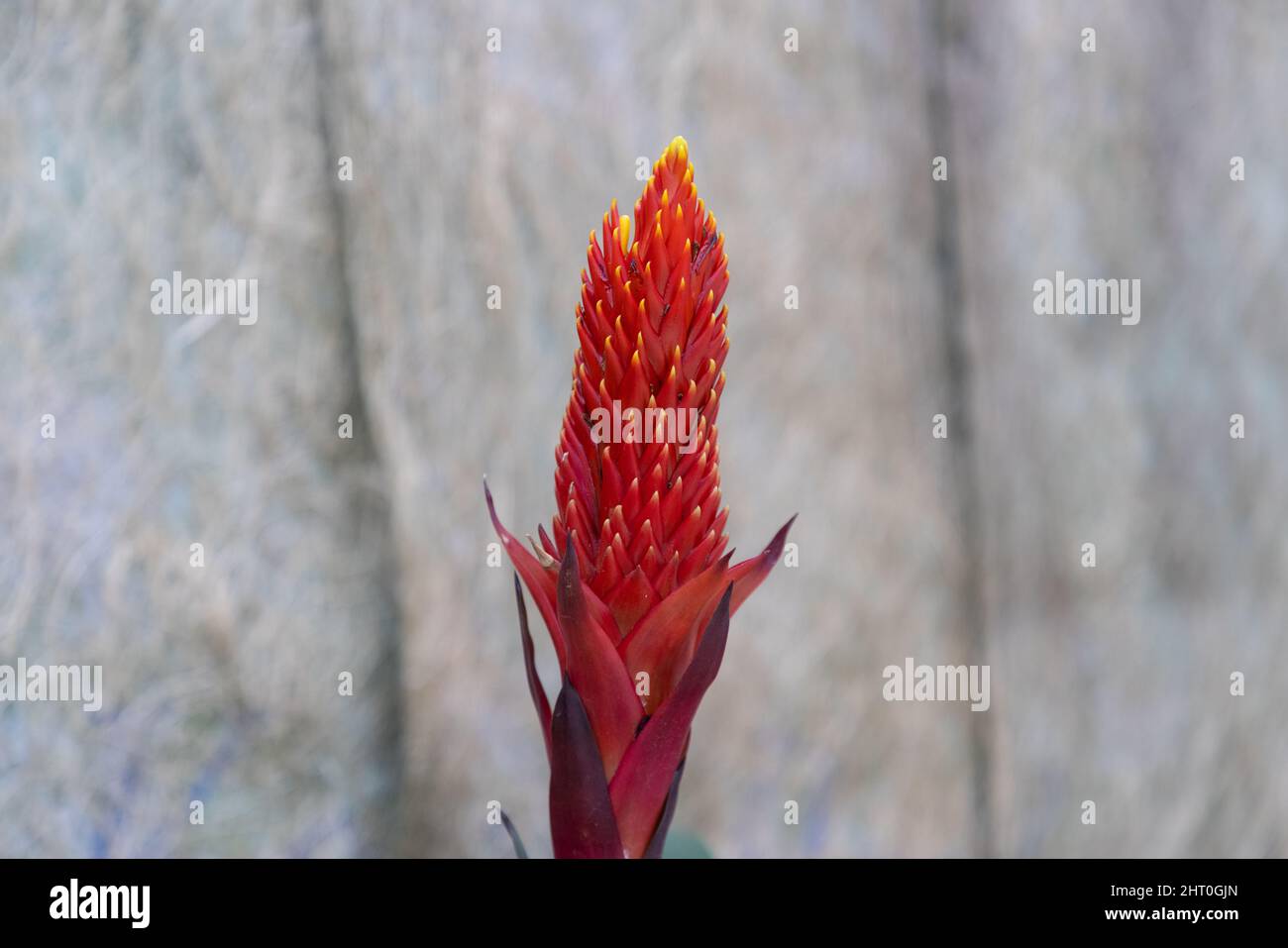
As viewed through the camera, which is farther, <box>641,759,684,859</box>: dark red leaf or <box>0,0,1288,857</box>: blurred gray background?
<box>0,0,1288,857</box>: blurred gray background

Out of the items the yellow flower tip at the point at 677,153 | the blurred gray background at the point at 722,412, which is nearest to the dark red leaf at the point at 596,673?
the yellow flower tip at the point at 677,153

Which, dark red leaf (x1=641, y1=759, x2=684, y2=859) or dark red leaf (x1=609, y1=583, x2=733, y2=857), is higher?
dark red leaf (x1=609, y1=583, x2=733, y2=857)

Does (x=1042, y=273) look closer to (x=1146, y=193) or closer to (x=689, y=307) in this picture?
(x=1146, y=193)

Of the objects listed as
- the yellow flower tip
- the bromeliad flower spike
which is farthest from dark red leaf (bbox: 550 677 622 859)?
the yellow flower tip

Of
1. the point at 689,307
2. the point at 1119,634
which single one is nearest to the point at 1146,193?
the point at 1119,634

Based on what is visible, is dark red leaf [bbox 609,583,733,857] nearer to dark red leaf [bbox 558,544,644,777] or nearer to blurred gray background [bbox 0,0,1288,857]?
dark red leaf [bbox 558,544,644,777]

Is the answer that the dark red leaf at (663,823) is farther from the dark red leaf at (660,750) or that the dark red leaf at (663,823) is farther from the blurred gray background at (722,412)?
the blurred gray background at (722,412)
